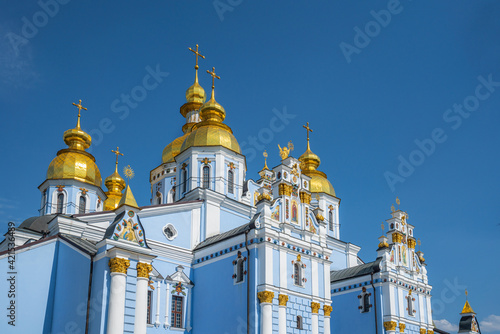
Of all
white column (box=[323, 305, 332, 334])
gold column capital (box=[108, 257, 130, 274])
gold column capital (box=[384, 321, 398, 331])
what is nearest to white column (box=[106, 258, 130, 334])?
gold column capital (box=[108, 257, 130, 274])

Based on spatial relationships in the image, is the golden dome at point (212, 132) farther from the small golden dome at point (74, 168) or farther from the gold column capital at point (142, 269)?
the gold column capital at point (142, 269)

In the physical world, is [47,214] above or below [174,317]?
above

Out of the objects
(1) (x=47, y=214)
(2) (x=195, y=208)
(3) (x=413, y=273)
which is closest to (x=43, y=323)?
(2) (x=195, y=208)

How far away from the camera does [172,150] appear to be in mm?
29172

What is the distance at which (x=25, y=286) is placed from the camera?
627 inches

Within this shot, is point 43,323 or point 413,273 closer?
point 43,323

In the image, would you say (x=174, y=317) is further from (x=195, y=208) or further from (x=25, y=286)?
(x=25, y=286)

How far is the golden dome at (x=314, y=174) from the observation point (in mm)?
30625

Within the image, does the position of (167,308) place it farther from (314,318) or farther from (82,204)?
(82,204)

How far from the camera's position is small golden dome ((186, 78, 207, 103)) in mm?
31438

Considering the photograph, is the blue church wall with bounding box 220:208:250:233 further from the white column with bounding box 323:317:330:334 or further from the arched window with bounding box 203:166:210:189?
the white column with bounding box 323:317:330:334

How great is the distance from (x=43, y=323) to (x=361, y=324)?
519 inches

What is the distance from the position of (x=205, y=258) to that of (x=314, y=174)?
39.0ft

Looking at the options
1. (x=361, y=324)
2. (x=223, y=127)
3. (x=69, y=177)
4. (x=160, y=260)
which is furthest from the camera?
(x=69, y=177)
